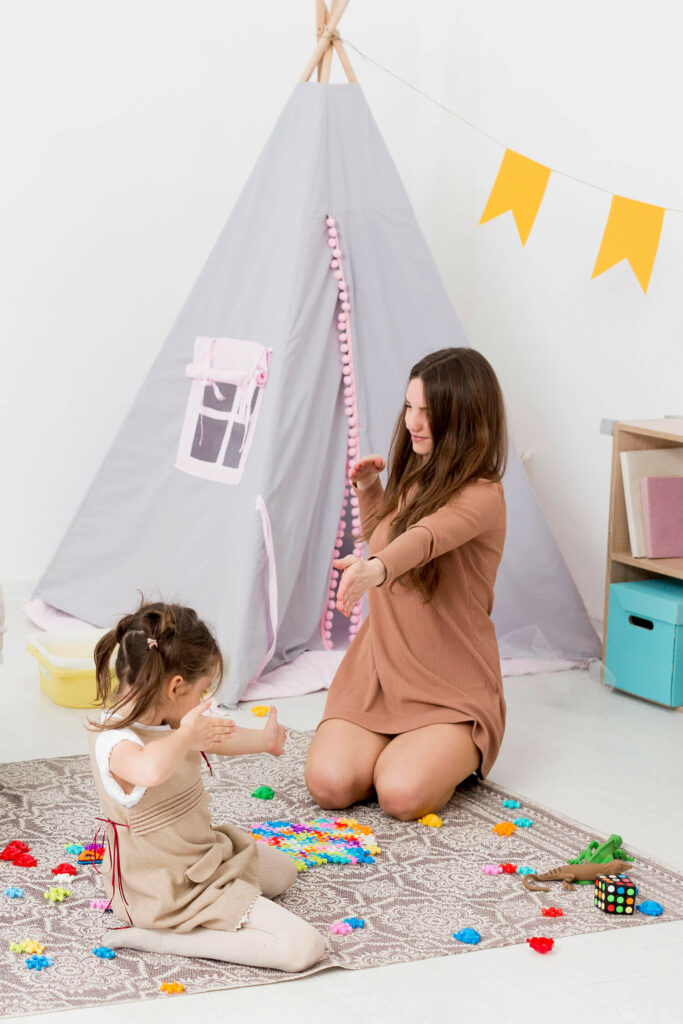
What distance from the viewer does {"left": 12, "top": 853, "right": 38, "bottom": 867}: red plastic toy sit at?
1978 millimetres

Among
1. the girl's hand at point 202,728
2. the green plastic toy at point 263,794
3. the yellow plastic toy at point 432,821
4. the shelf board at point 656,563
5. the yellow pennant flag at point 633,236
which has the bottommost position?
the green plastic toy at point 263,794

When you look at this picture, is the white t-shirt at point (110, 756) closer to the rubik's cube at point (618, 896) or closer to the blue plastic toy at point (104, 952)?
the blue plastic toy at point (104, 952)

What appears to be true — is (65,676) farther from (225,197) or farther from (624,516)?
(225,197)

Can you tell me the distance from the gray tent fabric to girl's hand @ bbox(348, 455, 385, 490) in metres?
0.56

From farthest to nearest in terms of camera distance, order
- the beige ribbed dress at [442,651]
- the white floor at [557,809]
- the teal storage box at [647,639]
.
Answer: the teal storage box at [647,639] < the beige ribbed dress at [442,651] < the white floor at [557,809]

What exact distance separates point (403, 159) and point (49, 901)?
2.92m

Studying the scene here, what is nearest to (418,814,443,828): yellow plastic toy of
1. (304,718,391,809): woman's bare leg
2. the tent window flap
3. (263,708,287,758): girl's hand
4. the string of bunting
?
(304,718,391,809): woman's bare leg

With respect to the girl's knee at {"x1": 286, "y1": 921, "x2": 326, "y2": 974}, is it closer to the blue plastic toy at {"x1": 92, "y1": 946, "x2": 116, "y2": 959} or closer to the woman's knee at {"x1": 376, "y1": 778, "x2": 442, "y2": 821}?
the blue plastic toy at {"x1": 92, "y1": 946, "x2": 116, "y2": 959}

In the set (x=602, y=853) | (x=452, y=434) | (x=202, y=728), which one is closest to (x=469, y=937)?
(x=602, y=853)

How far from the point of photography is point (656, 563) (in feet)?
9.59

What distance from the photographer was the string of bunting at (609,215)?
→ 9.49ft

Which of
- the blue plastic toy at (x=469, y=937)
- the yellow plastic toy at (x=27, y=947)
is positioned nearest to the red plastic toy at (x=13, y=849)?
the yellow plastic toy at (x=27, y=947)

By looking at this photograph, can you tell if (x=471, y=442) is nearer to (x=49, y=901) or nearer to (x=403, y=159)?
(x=49, y=901)

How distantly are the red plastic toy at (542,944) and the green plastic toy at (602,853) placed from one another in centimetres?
29
